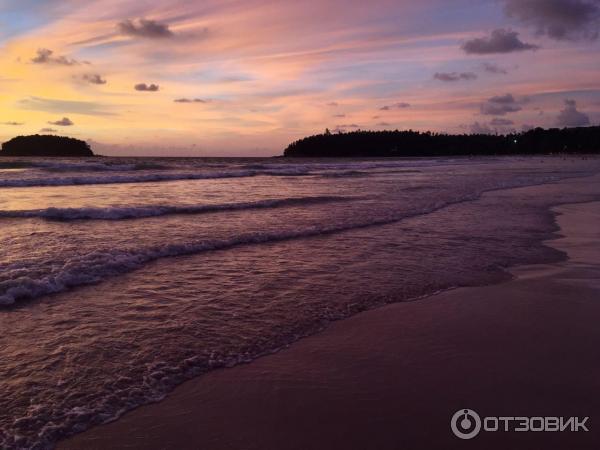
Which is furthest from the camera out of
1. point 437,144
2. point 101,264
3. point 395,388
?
point 437,144

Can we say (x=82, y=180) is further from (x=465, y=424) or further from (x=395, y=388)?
(x=465, y=424)

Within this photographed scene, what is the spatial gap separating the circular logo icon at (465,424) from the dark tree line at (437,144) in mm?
158042

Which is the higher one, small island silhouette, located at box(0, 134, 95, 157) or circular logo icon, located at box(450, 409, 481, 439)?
small island silhouette, located at box(0, 134, 95, 157)

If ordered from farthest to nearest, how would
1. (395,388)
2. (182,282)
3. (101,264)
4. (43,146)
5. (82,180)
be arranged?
(43,146), (82,180), (101,264), (182,282), (395,388)

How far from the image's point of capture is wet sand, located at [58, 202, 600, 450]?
3400 mm

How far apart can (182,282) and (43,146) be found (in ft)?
355

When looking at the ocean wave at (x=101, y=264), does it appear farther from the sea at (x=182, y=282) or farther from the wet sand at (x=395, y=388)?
the wet sand at (x=395, y=388)

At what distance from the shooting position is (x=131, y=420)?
3.62 meters

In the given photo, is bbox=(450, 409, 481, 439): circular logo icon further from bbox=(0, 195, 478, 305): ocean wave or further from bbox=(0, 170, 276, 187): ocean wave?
bbox=(0, 170, 276, 187): ocean wave

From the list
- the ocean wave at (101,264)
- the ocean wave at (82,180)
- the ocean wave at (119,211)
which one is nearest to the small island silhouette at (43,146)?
the ocean wave at (82,180)

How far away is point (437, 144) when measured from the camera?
7023 inches

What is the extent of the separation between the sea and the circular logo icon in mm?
1922

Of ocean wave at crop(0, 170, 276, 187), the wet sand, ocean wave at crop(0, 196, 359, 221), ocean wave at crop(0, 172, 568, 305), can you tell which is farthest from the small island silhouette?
the wet sand

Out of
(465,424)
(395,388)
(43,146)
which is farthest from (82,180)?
(43,146)
